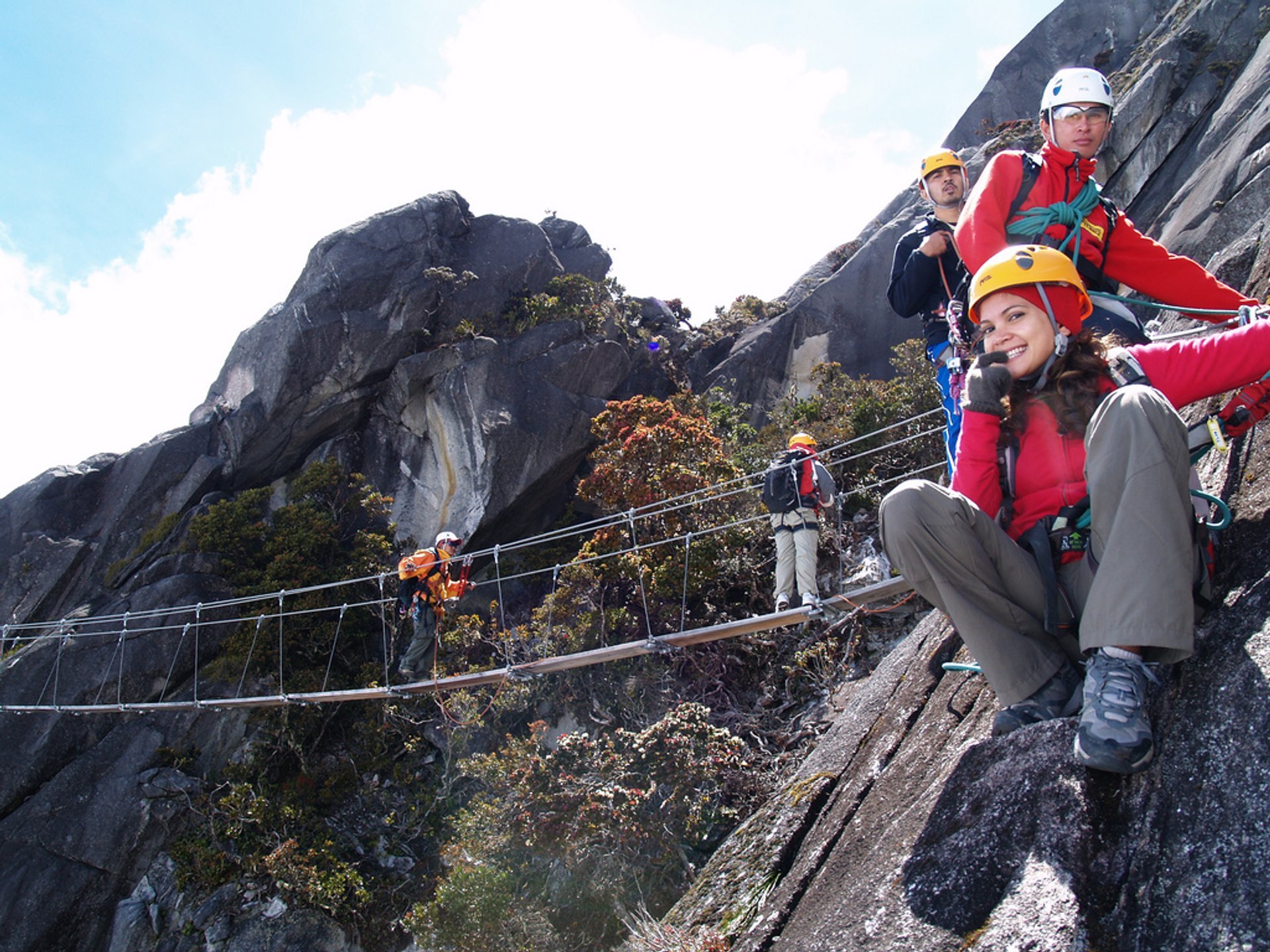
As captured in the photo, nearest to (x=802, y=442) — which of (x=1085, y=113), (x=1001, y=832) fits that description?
(x=1085, y=113)

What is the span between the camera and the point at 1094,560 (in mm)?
→ 1819

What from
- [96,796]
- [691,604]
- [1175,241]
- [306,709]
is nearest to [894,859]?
[691,604]

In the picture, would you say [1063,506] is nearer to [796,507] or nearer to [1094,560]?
[1094,560]

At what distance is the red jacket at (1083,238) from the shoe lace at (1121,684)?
150 cm

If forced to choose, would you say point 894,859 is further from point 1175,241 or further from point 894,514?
point 1175,241

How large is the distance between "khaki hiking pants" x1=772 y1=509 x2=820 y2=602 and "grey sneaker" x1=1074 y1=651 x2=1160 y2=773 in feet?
12.8

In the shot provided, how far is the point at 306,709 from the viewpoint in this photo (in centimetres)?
1167

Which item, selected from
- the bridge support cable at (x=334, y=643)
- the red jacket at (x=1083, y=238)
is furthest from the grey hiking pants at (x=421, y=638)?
the red jacket at (x=1083, y=238)

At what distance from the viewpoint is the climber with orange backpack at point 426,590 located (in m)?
7.57

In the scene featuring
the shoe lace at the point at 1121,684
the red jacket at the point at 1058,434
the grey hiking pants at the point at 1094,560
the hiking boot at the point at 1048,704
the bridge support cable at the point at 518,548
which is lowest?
the hiking boot at the point at 1048,704

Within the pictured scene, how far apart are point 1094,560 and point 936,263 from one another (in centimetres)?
222

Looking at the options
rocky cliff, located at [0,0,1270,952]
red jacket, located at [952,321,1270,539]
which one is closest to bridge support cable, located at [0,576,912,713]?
rocky cliff, located at [0,0,1270,952]

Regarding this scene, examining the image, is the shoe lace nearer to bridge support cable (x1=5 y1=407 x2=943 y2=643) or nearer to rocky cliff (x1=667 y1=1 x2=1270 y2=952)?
rocky cliff (x1=667 y1=1 x2=1270 y2=952)

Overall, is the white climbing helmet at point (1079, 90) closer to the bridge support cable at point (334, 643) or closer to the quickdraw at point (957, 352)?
the quickdraw at point (957, 352)
